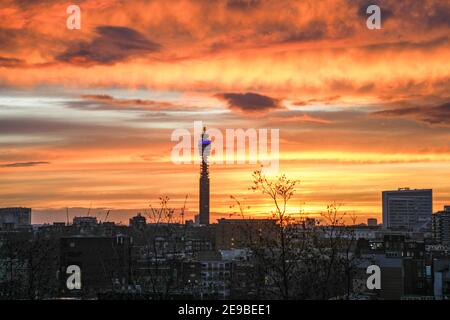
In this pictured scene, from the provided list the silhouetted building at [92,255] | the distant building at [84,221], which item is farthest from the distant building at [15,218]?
the silhouetted building at [92,255]

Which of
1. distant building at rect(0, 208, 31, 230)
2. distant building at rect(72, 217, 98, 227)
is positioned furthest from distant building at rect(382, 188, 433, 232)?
distant building at rect(0, 208, 31, 230)

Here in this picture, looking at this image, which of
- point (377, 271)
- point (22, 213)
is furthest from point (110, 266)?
point (22, 213)

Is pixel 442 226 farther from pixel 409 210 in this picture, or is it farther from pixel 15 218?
pixel 15 218

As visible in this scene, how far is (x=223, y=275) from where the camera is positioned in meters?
33.6

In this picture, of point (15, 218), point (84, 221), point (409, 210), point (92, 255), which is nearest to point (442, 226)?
point (409, 210)

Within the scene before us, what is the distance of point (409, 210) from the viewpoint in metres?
92.6

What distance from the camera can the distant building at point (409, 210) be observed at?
284ft

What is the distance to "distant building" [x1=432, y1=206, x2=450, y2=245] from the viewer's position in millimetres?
71725

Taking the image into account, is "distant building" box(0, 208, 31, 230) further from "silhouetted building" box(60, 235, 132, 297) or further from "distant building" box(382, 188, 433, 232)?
"distant building" box(382, 188, 433, 232)

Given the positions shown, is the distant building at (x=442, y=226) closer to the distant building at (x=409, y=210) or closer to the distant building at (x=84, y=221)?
the distant building at (x=409, y=210)

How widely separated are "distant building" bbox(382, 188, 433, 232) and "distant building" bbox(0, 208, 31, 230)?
3943cm

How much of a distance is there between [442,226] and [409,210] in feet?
56.9
